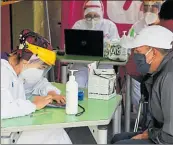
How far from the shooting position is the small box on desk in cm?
231

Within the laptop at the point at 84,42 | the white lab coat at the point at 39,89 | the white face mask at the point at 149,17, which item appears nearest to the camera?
the white lab coat at the point at 39,89

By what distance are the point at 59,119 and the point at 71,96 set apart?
13 centimetres

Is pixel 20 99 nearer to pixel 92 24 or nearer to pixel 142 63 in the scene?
pixel 142 63

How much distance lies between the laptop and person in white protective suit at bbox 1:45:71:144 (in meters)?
1.52

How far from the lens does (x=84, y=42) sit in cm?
371

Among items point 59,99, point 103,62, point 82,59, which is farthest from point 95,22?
point 59,99

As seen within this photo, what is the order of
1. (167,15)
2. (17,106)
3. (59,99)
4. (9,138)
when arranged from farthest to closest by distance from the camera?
(167,15), (59,99), (17,106), (9,138)

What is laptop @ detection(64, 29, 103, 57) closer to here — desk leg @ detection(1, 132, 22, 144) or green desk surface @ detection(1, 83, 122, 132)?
green desk surface @ detection(1, 83, 122, 132)

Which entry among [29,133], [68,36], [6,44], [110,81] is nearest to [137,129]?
[110,81]

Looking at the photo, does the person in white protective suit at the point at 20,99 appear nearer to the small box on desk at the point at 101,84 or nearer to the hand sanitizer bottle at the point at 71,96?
the hand sanitizer bottle at the point at 71,96

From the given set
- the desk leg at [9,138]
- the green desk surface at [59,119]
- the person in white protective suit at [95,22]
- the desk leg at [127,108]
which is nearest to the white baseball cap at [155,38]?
the green desk surface at [59,119]

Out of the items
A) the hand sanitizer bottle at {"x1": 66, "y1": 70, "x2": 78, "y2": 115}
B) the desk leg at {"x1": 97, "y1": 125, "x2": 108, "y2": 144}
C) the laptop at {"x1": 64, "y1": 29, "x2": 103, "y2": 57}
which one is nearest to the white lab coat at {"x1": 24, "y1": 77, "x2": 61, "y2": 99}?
the hand sanitizer bottle at {"x1": 66, "y1": 70, "x2": 78, "y2": 115}

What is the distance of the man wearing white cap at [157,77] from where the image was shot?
1995mm

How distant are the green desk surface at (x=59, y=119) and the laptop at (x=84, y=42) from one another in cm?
150
